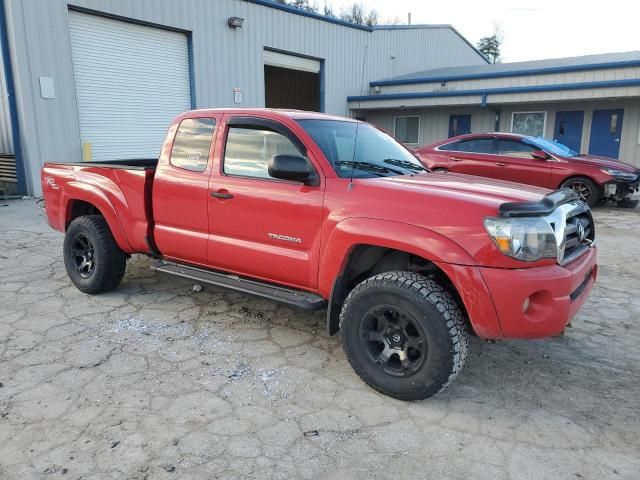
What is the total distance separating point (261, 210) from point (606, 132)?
15.8 m

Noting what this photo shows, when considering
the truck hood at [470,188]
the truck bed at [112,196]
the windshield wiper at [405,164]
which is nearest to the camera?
the truck hood at [470,188]

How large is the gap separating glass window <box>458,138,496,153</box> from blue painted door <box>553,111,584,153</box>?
7466mm

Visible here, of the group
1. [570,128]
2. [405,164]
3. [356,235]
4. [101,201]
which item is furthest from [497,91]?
[356,235]

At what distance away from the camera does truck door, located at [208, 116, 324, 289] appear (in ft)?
11.9

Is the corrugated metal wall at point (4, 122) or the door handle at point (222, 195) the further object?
the corrugated metal wall at point (4, 122)

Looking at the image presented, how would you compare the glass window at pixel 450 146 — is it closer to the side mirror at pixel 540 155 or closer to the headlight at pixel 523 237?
the side mirror at pixel 540 155

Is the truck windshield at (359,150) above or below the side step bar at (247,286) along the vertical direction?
above

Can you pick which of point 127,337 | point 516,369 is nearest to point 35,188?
point 127,337

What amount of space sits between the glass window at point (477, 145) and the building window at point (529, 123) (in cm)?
756

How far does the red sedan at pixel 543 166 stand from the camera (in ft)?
33.4

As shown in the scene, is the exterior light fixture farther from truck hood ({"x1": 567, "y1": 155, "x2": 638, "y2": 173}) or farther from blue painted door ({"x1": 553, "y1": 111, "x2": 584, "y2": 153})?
blue painted door ({"x1": 553, "y1": 111, "x2": 584, "y2": 153})

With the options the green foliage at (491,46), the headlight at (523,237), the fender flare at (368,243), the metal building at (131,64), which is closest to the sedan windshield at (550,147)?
the headlight at (523,237)

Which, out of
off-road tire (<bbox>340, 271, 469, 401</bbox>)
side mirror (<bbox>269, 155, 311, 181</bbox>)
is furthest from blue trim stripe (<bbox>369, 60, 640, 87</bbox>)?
off-road tire (<bbox>340, 271, 469, 401</bbox>)

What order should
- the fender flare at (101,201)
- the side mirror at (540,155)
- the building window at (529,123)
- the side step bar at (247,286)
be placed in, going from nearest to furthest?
the side step bar at (247,286) → the fender flare at (101,201) → the side mirror at (540,155) → the building window at (529,123)
